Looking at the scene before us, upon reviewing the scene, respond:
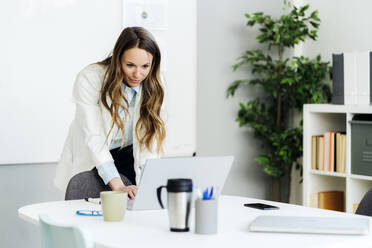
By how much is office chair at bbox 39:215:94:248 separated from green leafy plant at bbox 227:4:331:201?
255 centimetres

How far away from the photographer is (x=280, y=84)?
405cm

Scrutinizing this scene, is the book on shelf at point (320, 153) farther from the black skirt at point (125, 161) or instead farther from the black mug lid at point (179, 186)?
the black mug lid at point (179, 186)

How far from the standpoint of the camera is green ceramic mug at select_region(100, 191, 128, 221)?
1737 mm

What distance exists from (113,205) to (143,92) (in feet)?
3.02

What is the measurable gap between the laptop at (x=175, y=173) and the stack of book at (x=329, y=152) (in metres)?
1.70

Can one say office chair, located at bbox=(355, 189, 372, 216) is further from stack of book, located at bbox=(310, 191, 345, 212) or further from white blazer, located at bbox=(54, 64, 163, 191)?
stack of book, located at bbox=(310, 191, 345, 212)

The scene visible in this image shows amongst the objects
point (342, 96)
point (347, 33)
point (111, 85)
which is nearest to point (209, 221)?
point (111, 85)

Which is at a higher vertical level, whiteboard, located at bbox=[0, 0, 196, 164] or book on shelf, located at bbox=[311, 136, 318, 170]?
whiteboard, located at bbox=[0, 0, 196, 164]

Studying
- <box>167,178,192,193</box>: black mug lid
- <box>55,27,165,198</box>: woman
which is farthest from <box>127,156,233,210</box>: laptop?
<box>55,27,165,198</box>: woman

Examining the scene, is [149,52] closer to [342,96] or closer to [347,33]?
[342,96]

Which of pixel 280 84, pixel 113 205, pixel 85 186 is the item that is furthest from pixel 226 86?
Result: pixel 113 205

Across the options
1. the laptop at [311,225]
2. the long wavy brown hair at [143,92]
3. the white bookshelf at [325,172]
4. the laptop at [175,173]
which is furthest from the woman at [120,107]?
the white bookshelf at [325,172]

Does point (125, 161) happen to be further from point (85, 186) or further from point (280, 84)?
point (280, 84)

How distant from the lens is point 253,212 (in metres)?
1.95
